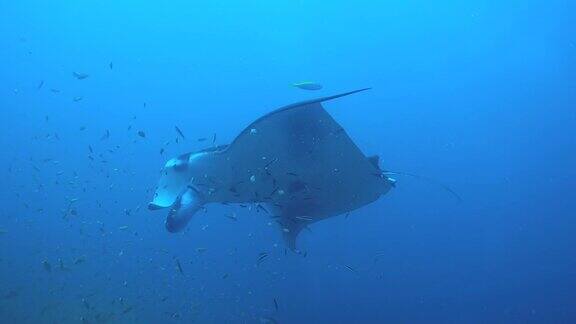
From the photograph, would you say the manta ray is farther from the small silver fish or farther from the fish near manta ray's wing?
the small silver fish

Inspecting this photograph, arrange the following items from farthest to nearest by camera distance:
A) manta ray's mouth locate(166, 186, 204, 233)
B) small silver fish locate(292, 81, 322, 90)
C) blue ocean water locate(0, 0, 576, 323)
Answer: blue ocean water locate(0, 0, 576, 323)
small silver fish locate(292, 81, 322, 90)
manta ray's mouth locate(166, 186, 204, 233)

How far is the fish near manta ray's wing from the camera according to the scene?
5.11 metres

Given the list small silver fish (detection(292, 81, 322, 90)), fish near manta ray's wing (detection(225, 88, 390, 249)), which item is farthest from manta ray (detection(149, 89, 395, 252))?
small silver fish (detection(292, 81, 322, 90))

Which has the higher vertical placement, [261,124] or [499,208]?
[261,124]

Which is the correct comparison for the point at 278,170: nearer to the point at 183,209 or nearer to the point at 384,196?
the point at 183,209

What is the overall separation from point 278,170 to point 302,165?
0.99ft

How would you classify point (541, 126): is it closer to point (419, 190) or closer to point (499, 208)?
point (499, 208)

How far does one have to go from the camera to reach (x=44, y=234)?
2498 cm

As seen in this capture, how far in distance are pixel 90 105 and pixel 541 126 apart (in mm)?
35955

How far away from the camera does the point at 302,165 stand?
5.67 metres

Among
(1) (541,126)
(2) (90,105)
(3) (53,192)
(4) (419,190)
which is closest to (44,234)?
(3) (53,192)

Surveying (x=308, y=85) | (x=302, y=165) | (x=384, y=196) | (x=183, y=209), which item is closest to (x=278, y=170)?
(x=302, y=165)

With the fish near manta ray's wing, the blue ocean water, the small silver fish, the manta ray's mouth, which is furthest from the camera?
the blue ocean water

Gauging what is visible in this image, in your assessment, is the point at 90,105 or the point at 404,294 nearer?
the point at 404,294
